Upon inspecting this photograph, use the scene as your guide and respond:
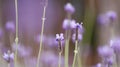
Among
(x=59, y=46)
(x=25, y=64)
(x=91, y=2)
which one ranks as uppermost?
(x=91, y=2)

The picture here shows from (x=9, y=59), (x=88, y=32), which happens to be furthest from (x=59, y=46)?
(x=88, y=32)

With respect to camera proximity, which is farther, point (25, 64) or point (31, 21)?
point (31, 21)

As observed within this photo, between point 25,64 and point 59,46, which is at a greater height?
point 59,46

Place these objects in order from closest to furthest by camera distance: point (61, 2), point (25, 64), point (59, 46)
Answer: point (59, 46) → point (25, 64) → point (61, 2)

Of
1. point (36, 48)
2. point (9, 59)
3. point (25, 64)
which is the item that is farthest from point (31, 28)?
point (9, 59)

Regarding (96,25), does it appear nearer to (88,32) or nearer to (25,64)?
(88,32)

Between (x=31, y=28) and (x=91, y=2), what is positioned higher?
(x=91, y=2)

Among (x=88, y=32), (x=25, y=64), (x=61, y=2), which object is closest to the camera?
(x=25, y=64)

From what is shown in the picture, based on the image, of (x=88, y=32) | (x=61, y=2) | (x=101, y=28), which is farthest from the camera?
(x=61, y=2)

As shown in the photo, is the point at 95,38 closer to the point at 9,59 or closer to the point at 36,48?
the point at 36,48
